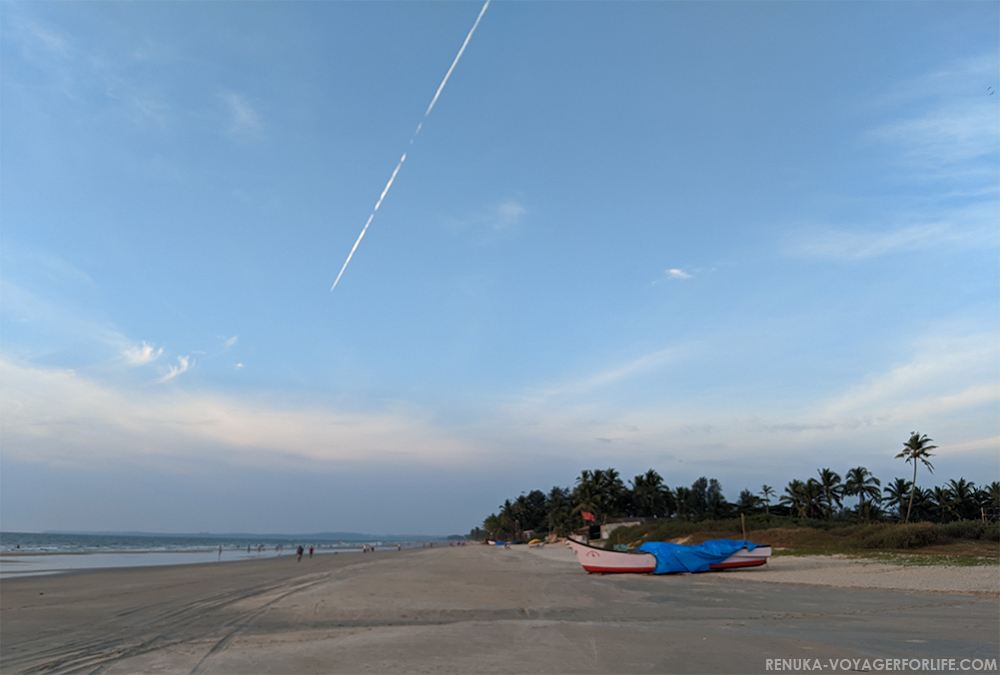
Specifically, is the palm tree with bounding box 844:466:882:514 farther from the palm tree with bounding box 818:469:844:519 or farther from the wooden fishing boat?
the wooden fishing boat

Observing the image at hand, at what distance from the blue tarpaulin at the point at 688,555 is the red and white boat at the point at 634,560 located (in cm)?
26

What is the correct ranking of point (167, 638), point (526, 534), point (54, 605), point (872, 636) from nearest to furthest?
point (872, 636)
point (167, 638)
point (54, 605)
point (526, 534)

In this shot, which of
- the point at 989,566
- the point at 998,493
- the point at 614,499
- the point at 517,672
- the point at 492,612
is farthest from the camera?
the point at 614,499

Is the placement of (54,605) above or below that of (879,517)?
above

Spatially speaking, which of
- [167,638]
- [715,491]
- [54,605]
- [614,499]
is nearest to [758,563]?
[167,638]

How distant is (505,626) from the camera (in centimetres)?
1254

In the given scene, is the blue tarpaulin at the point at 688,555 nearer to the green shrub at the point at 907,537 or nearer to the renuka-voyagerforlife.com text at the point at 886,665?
the green shrub at the point at 907,537

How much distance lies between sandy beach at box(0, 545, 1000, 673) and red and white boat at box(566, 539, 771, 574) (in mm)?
4567

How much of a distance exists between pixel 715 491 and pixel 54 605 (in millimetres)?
124553

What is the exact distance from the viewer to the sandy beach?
30.2 feet

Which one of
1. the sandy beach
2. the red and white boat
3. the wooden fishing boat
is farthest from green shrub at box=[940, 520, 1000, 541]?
the wooden fishing boat

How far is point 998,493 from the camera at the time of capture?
215 feet

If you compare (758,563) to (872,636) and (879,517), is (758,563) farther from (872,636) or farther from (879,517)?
(879,517)

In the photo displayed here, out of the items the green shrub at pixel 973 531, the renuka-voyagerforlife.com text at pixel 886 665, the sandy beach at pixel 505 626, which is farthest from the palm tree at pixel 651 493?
the renuka-voyagerforlife.com text at pixel 886 665
